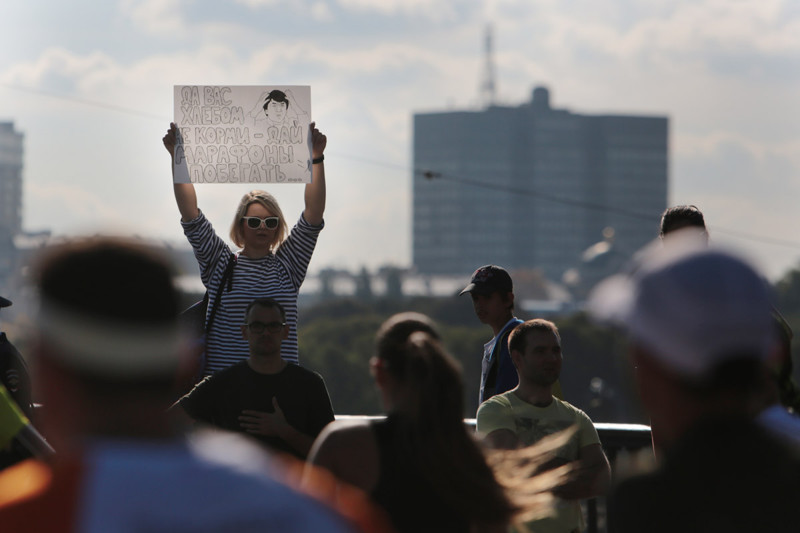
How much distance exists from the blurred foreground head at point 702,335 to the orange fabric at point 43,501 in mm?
891

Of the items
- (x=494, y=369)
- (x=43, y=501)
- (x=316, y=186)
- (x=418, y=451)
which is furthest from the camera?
(x=316, y=186)

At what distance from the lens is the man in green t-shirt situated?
4.94 meters

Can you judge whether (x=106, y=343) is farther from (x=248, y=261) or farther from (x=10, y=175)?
(x=10, y=175)

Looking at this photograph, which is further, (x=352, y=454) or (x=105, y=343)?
(x=352, y=454)

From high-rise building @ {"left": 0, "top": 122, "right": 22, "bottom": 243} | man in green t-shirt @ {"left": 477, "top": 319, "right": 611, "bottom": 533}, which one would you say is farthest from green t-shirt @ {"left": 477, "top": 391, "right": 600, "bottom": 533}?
high-rise building @ {"left": 0, "top": 122, "right": 22, "bottom": 243}

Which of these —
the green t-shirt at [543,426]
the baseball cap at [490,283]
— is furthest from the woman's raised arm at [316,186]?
the green t-shirt at [543,426]

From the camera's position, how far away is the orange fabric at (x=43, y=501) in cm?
161

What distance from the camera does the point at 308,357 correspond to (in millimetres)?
100812

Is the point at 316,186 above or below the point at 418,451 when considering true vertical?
above

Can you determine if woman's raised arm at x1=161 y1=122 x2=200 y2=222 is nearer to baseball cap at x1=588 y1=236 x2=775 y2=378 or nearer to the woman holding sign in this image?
the woman holding sign

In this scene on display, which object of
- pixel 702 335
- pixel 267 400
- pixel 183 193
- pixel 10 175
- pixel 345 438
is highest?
pixel 10 175

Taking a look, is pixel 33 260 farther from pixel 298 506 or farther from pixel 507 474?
pixel 507 474

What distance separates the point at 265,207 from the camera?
5.74m

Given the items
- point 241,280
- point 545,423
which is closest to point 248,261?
point 241,280
